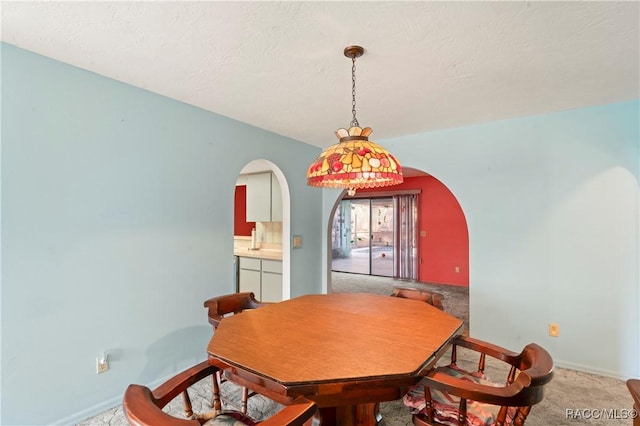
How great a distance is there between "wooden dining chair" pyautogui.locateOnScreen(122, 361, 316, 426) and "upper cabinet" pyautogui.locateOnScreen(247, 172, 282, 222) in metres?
2.93

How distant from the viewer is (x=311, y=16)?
1.49 m

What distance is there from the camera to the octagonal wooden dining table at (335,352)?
1.17 meters

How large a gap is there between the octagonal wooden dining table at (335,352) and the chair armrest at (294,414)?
4 cm

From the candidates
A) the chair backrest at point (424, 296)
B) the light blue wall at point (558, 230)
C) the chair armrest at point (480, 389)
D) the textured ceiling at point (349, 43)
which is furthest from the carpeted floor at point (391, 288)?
the chair armrest at point (480, 389)

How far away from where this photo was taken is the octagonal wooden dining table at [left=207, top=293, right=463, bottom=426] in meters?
1.17

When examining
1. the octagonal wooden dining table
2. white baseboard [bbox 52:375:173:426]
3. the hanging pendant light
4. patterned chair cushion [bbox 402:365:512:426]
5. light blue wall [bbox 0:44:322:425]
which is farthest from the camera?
white baseboard [bbox 52:375:173:426]

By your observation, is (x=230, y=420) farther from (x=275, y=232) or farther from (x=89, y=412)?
(x=275, y=232)

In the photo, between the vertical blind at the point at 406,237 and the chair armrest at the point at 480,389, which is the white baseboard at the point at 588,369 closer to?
the chair armrest at the point at 480,389

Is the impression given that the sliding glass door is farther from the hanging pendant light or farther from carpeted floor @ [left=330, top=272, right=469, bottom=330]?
the hanging pendant light

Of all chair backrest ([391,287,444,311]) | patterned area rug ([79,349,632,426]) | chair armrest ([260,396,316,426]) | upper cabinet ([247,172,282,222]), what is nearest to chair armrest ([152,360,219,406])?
chair armrest ([260,396,316,426])

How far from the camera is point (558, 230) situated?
9.13 feet

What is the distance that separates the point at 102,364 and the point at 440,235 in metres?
5.78

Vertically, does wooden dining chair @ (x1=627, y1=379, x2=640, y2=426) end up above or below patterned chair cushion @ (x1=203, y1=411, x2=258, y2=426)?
above

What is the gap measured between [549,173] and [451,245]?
11.4 ft
